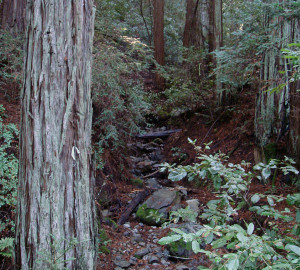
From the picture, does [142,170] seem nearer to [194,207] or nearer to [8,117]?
[194,207]

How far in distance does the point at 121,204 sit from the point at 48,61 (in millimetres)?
3576

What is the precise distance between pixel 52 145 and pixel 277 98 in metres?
4.35

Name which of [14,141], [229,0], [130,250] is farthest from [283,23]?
[229,0]

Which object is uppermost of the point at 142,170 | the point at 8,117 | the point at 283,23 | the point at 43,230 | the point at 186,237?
the point at 283,23

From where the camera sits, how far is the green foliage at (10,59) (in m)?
4.75

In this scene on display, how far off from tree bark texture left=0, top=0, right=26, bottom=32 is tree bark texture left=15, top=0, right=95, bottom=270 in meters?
4.04

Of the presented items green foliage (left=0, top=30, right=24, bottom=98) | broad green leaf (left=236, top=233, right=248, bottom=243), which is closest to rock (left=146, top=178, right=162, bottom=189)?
green foliage (left=0, top=30, right=24, bottom=98)

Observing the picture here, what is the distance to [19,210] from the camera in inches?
92.8

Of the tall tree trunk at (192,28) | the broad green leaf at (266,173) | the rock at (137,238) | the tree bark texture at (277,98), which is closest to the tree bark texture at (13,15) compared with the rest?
the rock at (137,238)

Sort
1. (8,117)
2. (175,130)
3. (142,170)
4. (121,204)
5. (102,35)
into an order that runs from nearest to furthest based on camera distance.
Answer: (8,117), (121,204), (102,35), (142,170), (175,130)

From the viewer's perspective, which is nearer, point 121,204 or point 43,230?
point 43,230

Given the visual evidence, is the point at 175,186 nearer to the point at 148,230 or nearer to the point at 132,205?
the point at 132,205

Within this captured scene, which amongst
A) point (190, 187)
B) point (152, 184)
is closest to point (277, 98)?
point (190, 187)

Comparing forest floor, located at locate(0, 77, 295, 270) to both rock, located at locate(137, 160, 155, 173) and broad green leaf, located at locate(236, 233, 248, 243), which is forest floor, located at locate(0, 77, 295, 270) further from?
broad green leaf, located at locate(236, 233, 248, 243)
